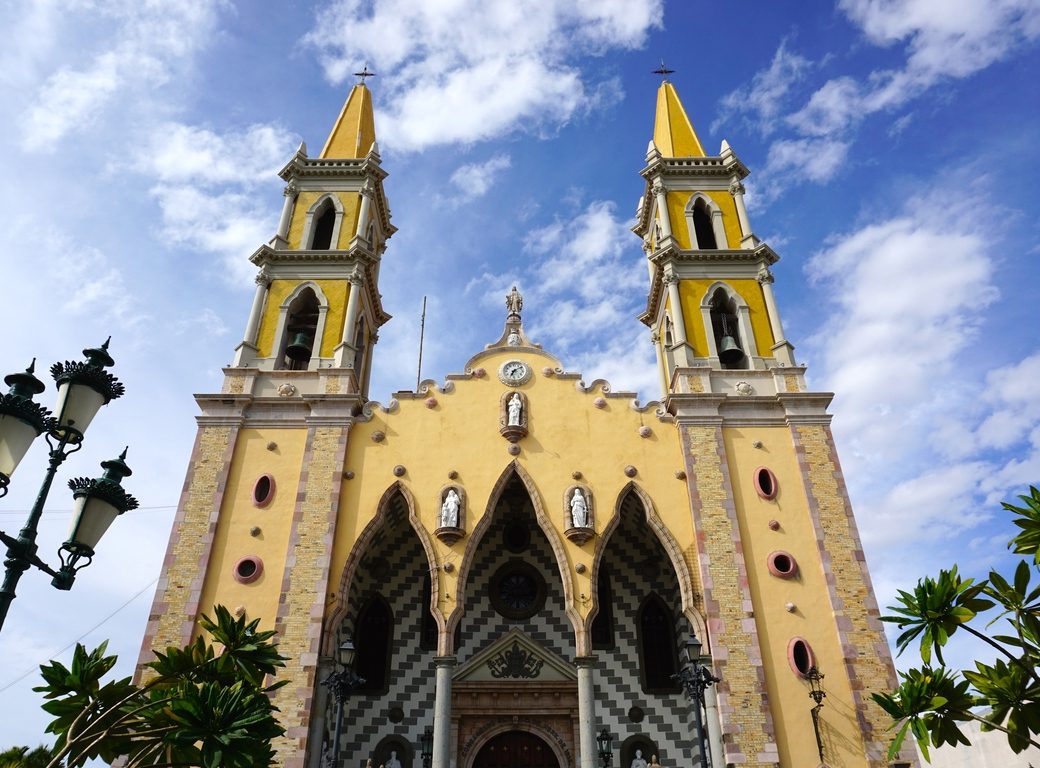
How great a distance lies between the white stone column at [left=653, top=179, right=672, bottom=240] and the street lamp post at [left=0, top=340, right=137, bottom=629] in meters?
18.7

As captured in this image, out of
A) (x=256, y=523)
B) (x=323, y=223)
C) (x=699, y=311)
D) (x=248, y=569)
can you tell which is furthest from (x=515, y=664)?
(x=323, y=223)

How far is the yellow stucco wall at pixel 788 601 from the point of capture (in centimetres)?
1523

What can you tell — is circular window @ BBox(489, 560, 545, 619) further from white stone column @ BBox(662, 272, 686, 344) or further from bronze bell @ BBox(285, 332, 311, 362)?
bronze bell @ BBox(285, 332, 311, 362)

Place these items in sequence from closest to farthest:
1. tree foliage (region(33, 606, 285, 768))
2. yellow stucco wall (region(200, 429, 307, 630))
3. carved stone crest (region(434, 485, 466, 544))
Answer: tree foliage (region(33, 606, 285, 768)), yellow stucco wall (region(200, 429, 307, 630)), carved stone crest (region(434, 485, 466, 544))

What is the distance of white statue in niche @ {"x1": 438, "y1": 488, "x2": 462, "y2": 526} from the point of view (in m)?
17.3

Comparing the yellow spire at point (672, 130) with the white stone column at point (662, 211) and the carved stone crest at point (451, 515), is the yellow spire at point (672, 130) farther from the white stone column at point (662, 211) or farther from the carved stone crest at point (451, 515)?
the carved stone crest at point (451, 515)

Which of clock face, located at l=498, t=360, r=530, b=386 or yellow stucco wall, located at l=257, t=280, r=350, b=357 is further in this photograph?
yellow stucco wall, located at l=257, t=280, r=350, b=357

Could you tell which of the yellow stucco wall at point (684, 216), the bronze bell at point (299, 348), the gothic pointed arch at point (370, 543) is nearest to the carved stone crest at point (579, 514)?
the gothic pointed arch at point (370, 543)

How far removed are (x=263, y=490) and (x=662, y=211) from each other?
550 inches

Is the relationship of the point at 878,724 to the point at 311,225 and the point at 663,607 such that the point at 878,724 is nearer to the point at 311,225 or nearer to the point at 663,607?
the point at 663,607

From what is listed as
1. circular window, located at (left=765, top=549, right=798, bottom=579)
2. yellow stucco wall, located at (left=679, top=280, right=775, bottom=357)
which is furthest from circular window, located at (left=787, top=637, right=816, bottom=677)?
yellow stucco wall, located at (left=679, top=280, right=775, bottom=357)

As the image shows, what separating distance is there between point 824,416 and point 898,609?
9.88 m

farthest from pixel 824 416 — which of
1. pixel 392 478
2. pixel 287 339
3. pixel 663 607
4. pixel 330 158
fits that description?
pixel 330 158

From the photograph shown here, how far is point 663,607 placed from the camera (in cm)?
1897
